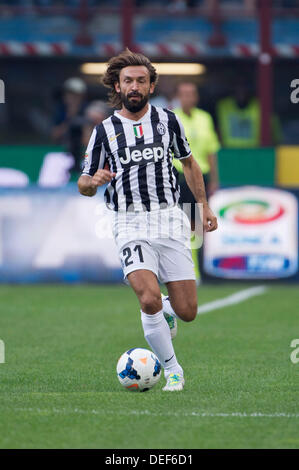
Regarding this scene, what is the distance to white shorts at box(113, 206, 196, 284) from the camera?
6.68 meters

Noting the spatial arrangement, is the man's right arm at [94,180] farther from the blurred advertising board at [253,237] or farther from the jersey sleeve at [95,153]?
the blurred advertising board at [253,237]

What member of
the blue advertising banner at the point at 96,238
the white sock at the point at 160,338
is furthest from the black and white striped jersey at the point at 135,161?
the blue advertising banner at the point at 96,238

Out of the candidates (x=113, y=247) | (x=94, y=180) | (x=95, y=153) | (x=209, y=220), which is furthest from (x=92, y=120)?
(x=94, y=180)

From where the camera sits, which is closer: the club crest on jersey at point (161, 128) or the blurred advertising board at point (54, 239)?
the club crest on jersey at point (161, 128)

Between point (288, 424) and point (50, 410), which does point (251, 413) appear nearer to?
point (288, 424)

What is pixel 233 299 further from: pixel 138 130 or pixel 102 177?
pixel 102 177

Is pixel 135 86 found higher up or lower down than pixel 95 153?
higher up

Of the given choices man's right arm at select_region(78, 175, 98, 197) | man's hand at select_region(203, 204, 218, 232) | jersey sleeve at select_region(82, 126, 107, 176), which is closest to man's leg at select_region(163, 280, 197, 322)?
man's hand at select_region(203, 204, 218, 232)

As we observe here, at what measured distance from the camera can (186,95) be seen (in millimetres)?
12406

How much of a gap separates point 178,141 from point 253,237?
6431 millimetres

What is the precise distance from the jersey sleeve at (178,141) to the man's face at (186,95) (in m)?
5.34

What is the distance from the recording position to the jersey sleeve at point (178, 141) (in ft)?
22.9
